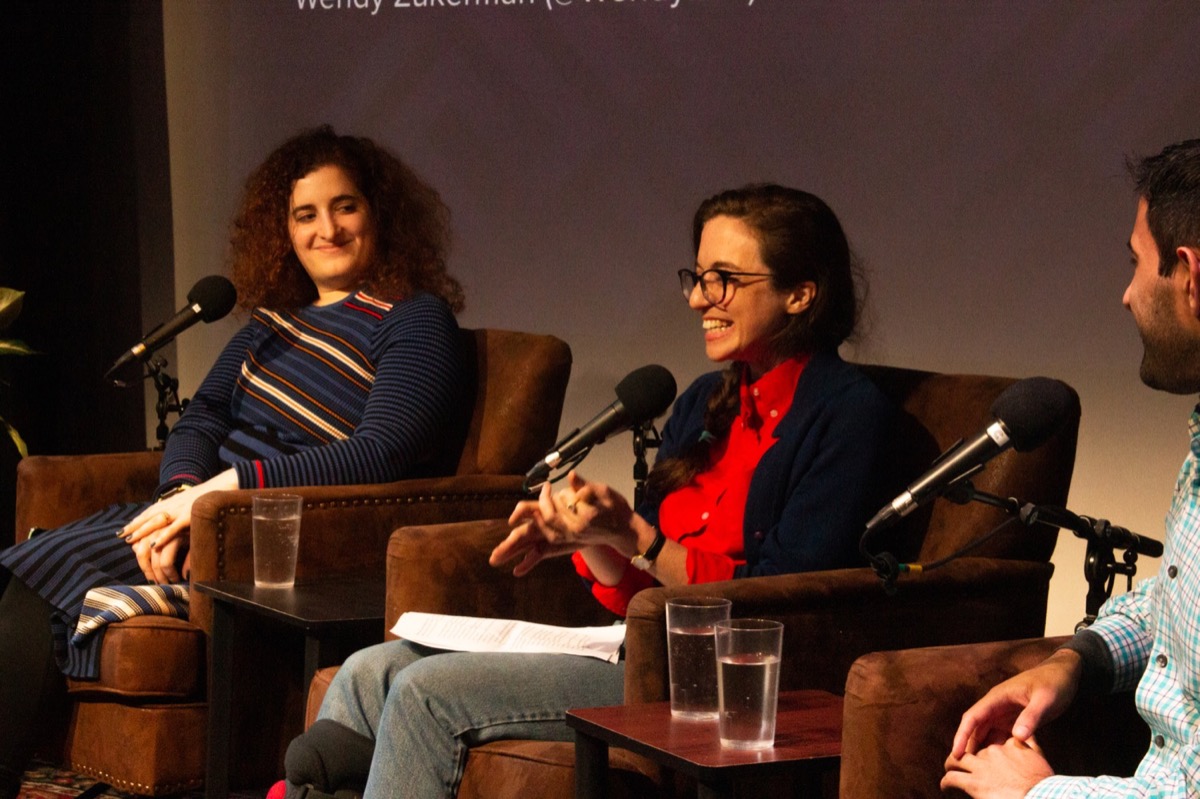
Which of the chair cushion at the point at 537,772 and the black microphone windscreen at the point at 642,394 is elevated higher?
the black microphone windscreen at the point at 642,394

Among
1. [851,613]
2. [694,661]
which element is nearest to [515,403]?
[851,613]

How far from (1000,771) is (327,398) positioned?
219 cm

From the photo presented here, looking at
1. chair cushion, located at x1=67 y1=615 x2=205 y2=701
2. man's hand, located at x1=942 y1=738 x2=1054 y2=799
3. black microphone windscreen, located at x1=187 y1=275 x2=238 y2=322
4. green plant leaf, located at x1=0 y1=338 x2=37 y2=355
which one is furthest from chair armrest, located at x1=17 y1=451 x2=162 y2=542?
man's hand, located at x1=942 y1=738 x2=1054 y2=799

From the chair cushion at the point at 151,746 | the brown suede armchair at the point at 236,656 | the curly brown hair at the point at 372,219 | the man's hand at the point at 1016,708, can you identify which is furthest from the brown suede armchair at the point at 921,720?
the curly brown hair at the point at 372,219

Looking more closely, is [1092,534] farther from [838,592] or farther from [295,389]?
[295,389]

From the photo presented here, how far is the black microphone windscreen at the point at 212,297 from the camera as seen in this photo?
3721mm

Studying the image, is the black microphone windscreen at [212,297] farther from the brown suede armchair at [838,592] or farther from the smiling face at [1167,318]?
the smiling face at [1167,318]

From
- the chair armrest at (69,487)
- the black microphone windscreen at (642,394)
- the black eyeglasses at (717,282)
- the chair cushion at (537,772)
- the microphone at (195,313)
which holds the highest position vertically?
the microphone at (195,313)

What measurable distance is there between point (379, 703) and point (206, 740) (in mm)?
865

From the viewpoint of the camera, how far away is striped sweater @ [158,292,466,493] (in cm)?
346

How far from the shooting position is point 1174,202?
173 cm

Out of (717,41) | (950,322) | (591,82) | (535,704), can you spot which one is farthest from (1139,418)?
(535,704)

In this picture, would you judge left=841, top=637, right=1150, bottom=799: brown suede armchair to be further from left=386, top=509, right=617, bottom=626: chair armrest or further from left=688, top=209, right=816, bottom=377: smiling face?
left=386, top=509, right=617, bottom=626: chair armrest

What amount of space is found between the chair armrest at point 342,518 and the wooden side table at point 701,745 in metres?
1.27
